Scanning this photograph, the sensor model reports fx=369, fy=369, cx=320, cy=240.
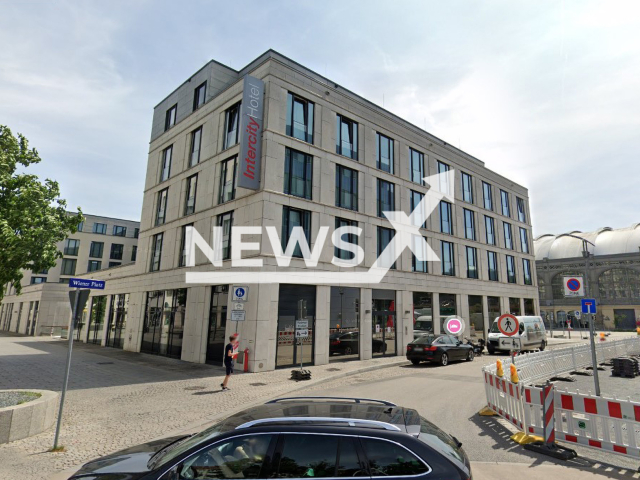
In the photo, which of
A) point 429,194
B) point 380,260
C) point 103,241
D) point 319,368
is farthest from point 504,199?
point 103,241

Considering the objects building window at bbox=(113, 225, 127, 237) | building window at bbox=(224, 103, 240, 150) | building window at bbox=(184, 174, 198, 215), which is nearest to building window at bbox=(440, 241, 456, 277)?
building window at bbox=(224, 103, 240, 150)

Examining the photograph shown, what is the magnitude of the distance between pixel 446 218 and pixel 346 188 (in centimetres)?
1119

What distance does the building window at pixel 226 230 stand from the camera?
18516 mm

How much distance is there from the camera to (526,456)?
20.9 ft

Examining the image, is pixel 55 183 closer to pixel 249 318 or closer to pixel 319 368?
pixel 249 318

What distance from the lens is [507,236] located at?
35.3 m

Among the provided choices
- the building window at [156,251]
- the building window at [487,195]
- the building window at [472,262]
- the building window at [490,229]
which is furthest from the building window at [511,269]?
the building window at [156,251]

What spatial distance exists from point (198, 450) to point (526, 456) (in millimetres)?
5929

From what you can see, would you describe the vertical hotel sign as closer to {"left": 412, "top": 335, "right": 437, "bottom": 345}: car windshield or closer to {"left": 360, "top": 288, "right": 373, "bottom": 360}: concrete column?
{"left": 360, "top": 288, "right": 373, "bottom": 360}: concrete column

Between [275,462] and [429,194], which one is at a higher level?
[429,194]

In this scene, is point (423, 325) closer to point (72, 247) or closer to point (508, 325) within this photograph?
point (508, 325)

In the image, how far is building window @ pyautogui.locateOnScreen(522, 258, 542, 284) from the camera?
36438 mm

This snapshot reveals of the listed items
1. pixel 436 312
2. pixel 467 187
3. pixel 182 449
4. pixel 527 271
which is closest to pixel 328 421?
pixel 182 449

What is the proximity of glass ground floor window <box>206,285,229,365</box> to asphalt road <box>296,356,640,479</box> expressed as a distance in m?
6.73
